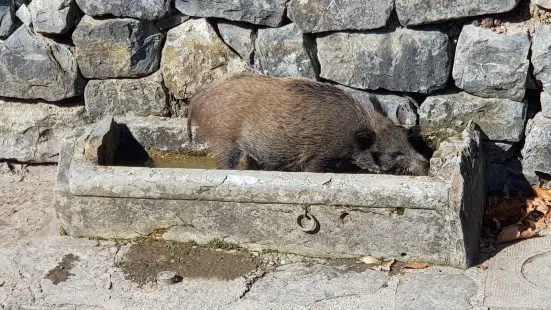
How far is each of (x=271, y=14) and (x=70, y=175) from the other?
5.01 ft

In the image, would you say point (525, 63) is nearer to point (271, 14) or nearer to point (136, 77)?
point (271, 14)

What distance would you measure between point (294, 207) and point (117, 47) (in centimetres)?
173

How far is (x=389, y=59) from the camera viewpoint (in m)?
5.79

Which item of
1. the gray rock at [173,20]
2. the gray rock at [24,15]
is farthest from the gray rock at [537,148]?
the gray rock at [24,15]

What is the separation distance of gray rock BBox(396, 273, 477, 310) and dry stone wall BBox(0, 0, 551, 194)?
3.60 feet

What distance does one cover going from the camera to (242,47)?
6078 mm

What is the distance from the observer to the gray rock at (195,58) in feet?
20.1

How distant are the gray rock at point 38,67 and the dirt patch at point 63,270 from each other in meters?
1.33

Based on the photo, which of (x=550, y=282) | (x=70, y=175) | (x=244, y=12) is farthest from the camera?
(x=244, y=12)

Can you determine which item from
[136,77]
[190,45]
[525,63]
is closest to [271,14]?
[190,45]

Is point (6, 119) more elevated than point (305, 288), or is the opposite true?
point (6, 119)

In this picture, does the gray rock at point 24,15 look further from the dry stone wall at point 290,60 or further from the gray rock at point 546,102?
the gray rock at point 546,102

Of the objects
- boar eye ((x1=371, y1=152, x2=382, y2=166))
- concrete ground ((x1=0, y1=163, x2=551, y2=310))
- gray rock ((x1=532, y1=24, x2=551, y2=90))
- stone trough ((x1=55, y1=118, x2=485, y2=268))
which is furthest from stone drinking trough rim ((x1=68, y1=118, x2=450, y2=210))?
gray rock ((x1=532, y1=24, x2=551, y2=90))

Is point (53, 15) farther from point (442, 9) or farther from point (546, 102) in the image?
point (546, 102)
